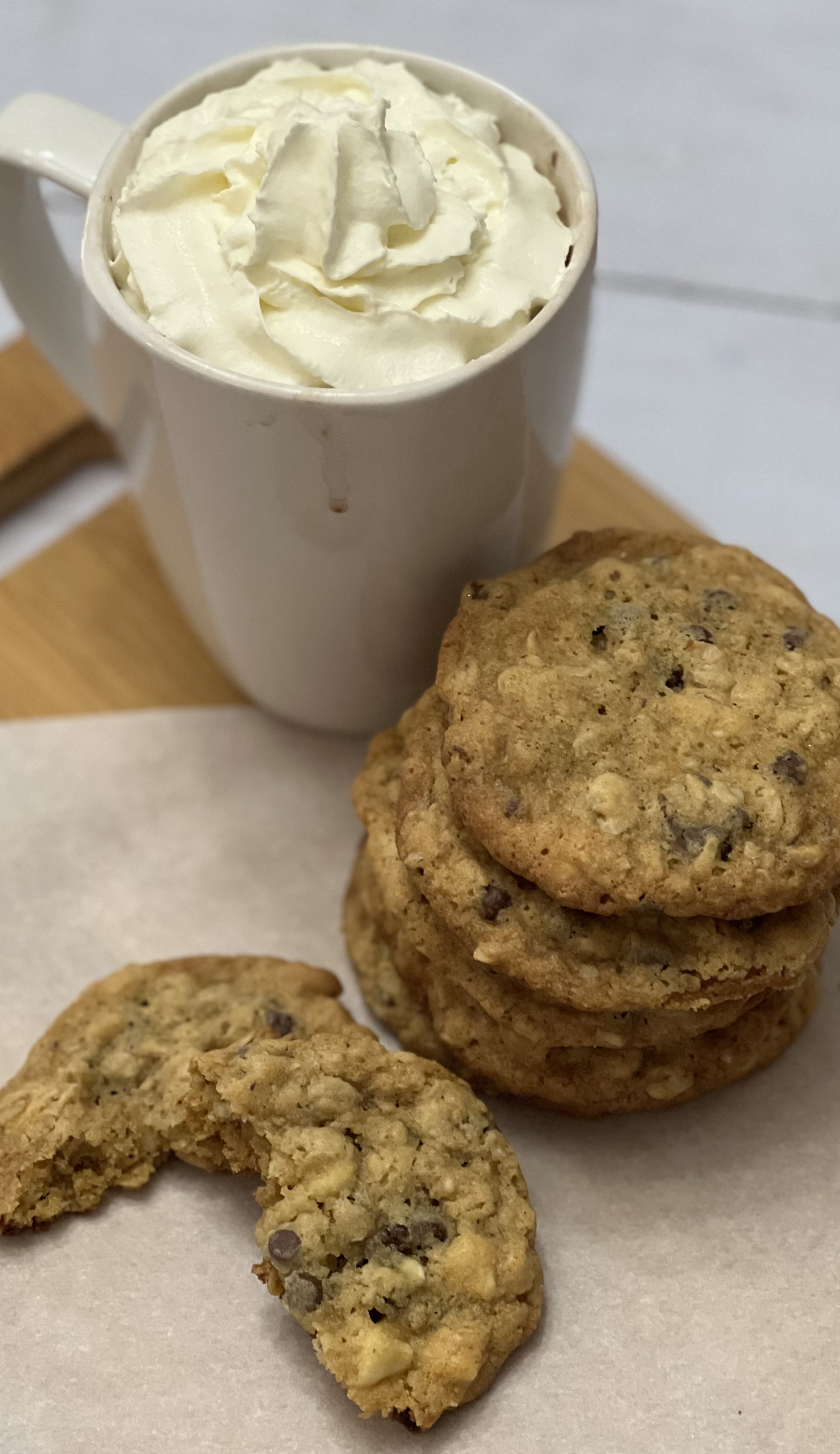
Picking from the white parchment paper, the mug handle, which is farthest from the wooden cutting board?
the mug handle

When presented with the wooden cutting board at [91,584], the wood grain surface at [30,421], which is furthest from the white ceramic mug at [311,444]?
the wood grain surface at [30,421]

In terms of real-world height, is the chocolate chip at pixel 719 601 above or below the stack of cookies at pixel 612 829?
above

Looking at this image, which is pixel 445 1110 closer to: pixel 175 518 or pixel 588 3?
pixel 175 518

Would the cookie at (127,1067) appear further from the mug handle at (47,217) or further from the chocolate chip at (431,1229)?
the mug handle at (47,217)

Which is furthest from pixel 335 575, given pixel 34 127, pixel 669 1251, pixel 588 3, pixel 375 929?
pixel 588 3

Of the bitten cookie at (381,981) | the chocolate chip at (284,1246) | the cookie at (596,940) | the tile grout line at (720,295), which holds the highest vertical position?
the cookie at (596,940)

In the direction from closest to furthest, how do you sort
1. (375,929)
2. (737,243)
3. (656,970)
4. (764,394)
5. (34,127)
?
(656,970) → (34,127) → (375,929) → (764,394) → (737,243)
